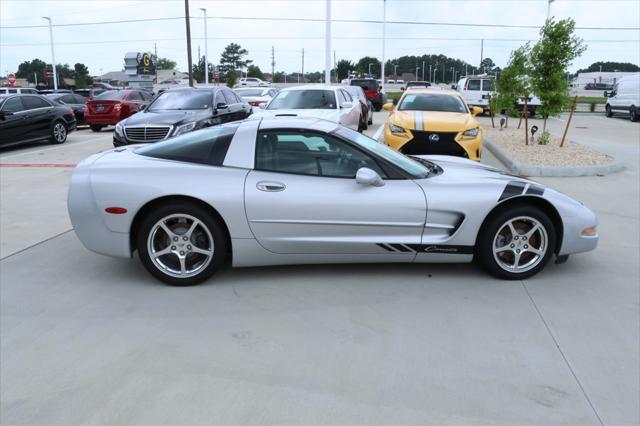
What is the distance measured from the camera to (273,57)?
114 meters

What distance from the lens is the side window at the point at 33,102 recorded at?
14469 millimetres

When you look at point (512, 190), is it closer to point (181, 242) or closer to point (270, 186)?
point (270, 186)

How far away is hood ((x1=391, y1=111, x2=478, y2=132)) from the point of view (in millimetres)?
9570

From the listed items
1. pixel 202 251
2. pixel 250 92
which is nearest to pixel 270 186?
pixel 202 251

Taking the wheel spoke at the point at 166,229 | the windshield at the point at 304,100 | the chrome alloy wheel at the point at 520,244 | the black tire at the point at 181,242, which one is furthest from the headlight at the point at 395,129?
the wheel spoke at the point at 166,229

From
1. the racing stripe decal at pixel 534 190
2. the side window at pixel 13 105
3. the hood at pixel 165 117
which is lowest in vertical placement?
the racing stripe decal at pixel 534 190

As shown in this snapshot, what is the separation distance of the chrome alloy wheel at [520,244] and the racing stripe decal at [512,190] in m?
0.20

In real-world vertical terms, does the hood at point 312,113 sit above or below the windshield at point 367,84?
below

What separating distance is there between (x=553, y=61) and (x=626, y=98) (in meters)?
16.3

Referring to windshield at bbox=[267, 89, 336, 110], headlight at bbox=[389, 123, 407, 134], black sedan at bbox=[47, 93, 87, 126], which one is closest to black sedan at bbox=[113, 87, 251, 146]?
windshield at bbox=[267, 89, 336, 110]

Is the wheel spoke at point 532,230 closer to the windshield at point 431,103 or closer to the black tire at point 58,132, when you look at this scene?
the windshield at point 431,103

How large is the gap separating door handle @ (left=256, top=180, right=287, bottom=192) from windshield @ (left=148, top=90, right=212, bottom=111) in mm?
9108

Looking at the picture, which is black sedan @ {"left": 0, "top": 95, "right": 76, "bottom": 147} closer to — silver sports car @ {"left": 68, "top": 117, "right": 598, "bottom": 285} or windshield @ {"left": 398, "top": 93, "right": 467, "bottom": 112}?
windshield @ {"left": 398, "top": 93, "right": 467, "bottom": 112}

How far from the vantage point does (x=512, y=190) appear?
4.63 metres
